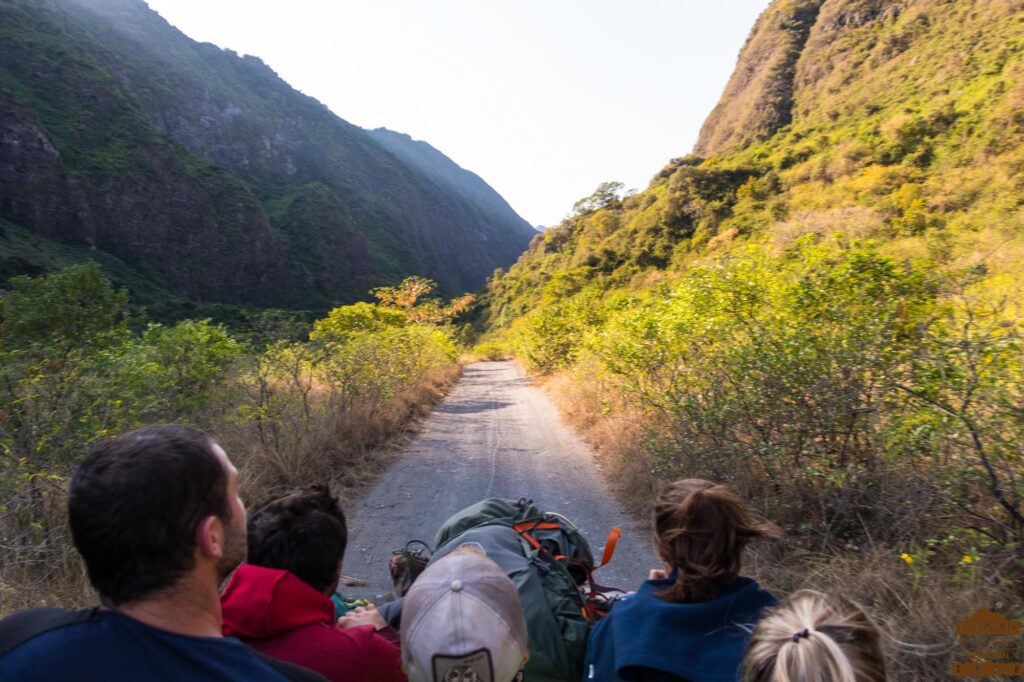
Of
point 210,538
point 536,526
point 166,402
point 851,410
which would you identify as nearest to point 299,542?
point 210,538

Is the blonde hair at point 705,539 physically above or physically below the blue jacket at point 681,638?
above

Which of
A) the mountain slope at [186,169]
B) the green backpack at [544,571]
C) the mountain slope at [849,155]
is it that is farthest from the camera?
the mountain slope at [186,169]

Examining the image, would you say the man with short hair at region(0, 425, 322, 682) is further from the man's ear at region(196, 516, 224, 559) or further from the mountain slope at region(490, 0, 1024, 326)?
the mountain slope at region(490, 0, 1024, 326)

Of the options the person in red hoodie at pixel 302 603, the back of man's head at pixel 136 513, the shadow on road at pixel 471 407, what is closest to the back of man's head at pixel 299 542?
the person in red hoodie at pixel 302 603

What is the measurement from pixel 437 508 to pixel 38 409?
3313 millimetres

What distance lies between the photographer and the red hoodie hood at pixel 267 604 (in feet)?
4.98

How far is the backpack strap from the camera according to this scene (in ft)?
3.00

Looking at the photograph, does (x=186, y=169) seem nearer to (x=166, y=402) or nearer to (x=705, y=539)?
(x=166, y=402)

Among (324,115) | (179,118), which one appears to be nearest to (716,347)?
(179,118)

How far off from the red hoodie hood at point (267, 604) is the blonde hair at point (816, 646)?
115 centimetres

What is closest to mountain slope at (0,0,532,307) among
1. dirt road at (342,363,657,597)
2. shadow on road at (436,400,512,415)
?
shadow on road at (436,400,512,415)

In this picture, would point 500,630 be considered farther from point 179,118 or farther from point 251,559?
point 179,118

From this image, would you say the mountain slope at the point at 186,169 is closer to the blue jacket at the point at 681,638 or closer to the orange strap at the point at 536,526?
the orange strap at the point at 536,526

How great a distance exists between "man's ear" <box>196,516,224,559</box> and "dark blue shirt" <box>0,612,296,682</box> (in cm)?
15
